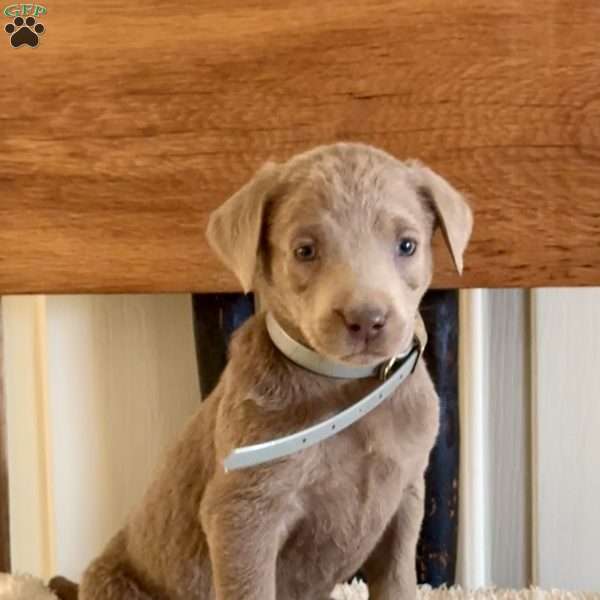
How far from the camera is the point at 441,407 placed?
1.42 metres

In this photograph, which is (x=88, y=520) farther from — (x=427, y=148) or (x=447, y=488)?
(x=427, y=148)

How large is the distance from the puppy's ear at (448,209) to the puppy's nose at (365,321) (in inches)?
5.7

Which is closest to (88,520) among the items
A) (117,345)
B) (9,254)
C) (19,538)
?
(19,538)

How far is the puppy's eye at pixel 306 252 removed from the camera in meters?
0.87

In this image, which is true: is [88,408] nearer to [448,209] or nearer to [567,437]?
[567,437]

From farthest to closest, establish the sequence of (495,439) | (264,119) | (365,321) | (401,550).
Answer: (495,439)
(264,119)
(401,550)
(365,321)

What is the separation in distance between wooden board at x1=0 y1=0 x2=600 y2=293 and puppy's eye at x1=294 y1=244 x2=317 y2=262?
0.41 metres

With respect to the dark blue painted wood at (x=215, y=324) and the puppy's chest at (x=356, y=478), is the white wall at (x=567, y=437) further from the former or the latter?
the puppy's chest at (x=356, y=478)

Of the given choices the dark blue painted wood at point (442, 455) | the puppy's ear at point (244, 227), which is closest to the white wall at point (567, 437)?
the dark blue painted wood at point (442, 455)

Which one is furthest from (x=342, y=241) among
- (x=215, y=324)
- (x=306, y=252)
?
(x=215, y=324)

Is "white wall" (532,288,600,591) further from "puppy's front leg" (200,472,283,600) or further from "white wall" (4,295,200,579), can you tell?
"puppy's front leg" (200,472,283,600)

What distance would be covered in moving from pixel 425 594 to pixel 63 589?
49cm

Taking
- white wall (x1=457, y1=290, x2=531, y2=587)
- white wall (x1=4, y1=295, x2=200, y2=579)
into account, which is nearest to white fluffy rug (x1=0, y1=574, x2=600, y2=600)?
white wall (x1=457, y1=290, x2=531, y2=587)

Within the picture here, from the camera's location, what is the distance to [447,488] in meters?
1.43
